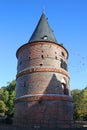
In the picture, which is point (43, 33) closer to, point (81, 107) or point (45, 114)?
point (45, 114)

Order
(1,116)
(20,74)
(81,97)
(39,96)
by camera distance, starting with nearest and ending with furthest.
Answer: (39,96) < (20,74) < (1,116) < (81,97)

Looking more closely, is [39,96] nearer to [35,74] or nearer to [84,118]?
[35,74]

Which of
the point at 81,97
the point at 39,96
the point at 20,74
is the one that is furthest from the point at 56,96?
the point at 81,97

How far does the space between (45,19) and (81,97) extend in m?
21.5

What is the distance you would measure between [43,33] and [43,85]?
6.75 meters

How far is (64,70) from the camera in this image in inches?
922

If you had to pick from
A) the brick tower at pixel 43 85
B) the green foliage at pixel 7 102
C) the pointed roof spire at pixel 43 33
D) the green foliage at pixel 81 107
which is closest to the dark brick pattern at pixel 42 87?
the brick tower at pixel 43 85

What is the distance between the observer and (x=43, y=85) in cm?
2131

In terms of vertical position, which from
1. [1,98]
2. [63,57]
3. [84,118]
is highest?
[63,57]

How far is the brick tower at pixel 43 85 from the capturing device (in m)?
20.3

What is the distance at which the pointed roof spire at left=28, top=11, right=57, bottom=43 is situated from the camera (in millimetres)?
23897

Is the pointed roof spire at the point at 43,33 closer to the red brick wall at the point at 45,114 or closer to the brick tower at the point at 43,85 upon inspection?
the brick tower at the point at 43,85

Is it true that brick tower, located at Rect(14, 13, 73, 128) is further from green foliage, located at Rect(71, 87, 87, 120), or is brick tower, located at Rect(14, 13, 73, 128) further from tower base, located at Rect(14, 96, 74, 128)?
green foliage, located at Rect(71, 87, 87, 120)

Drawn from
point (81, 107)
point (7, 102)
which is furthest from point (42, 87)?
point (81, 107)
